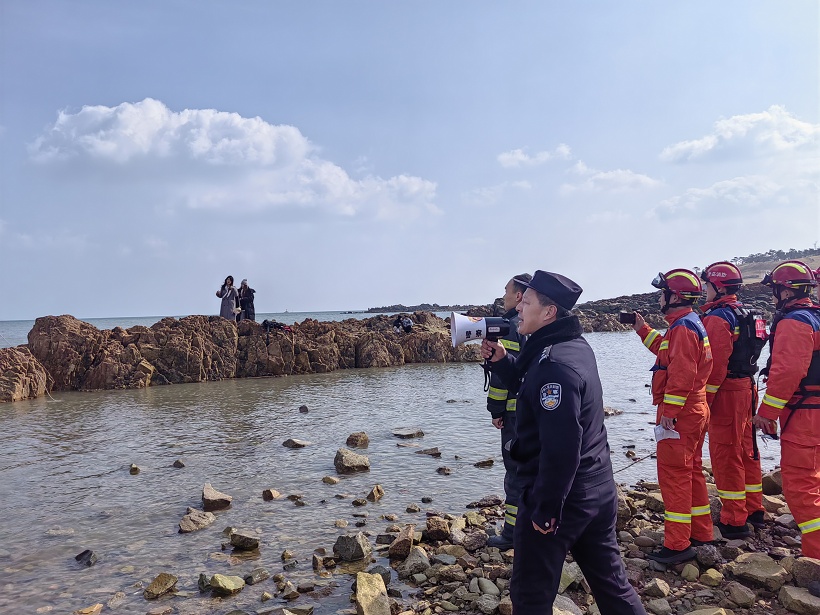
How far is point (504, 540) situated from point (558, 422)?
2.67 metres

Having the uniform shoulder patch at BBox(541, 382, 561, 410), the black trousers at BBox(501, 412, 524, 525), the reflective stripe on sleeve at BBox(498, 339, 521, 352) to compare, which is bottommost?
the black trousers at BBox(501, 412, 524, 525)

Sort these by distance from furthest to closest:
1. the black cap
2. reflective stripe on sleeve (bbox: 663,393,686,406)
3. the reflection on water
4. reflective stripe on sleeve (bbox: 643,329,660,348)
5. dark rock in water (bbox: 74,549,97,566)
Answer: reflective stripe on sleeve (bbox: 643,329,660,348) → dark rock in water (bbox: 74,549,97,566) → the reflection on water → reflective stripe on sleeve (bbox: 663,393,686,406) → the black cap

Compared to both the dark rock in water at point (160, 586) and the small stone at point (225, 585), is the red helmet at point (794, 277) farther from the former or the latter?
the dark rock in water at point (160, 586)

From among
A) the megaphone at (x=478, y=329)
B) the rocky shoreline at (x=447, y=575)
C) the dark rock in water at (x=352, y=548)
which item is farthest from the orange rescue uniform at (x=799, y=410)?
the dark rock in water at (x=352, y=548)

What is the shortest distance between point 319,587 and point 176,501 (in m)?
2.86

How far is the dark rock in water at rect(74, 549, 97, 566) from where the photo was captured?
4.90 meters

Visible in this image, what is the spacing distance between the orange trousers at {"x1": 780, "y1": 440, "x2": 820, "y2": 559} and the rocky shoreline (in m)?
0.24

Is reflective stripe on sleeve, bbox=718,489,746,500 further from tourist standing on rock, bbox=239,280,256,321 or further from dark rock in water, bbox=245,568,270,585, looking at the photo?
tourist standing on rock, bbox=239,280,256,321

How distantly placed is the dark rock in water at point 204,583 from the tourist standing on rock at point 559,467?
2.71 m

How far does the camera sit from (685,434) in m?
4.60

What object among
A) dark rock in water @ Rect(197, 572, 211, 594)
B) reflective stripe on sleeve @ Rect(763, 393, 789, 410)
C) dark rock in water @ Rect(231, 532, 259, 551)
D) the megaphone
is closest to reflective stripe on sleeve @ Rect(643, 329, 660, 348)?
reflective stripe on sleeve @ Rect(763, 393, 789, 410)

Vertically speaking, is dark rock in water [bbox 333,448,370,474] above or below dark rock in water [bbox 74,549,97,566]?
above

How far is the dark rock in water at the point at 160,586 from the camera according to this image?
14.2ft

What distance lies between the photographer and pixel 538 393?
288cm
